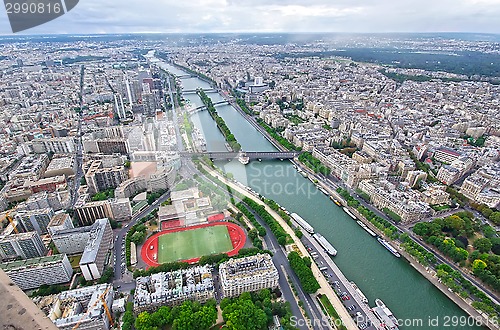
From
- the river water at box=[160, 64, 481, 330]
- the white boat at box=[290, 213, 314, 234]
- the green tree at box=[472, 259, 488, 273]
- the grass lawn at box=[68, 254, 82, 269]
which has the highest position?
the green tree at box=[472, 259, 488, 273]

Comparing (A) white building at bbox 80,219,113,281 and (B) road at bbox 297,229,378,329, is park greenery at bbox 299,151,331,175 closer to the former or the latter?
(B) road at bbox 297,229,378,329

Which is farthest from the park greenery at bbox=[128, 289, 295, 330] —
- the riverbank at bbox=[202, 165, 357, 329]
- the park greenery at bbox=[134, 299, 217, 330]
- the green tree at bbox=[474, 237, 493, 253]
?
the green tree at bbox=[474, 237, 493, 253]

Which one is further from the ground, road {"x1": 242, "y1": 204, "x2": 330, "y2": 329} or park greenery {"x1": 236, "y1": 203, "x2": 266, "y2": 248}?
park greenery {"x1": 236, "y1": 203, "x2": 266, "y2": 248}

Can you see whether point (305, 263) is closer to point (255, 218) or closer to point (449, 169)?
point (255, 218)

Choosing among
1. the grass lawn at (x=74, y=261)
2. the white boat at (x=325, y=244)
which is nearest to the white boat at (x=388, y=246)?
the white boat at (x=325, y=244)

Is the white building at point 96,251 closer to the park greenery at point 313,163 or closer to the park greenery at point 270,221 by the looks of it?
the park greenery at point 270,221

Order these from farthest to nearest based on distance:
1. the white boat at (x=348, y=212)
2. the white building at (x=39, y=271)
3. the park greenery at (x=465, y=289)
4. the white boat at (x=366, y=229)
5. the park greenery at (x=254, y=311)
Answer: the white boat at (x=348, y=212) → the white boat at (x=366, y=229) → the white building at (x=39, y=271) → the park greenery at (x=465, y=289) → the park greenery at (x=254, y=311)

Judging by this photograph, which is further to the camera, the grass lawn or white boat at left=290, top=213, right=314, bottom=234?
white boat at left=290, top=213, right=314, bottom=234

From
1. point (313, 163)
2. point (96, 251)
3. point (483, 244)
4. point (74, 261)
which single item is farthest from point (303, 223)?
point (74, 261)
